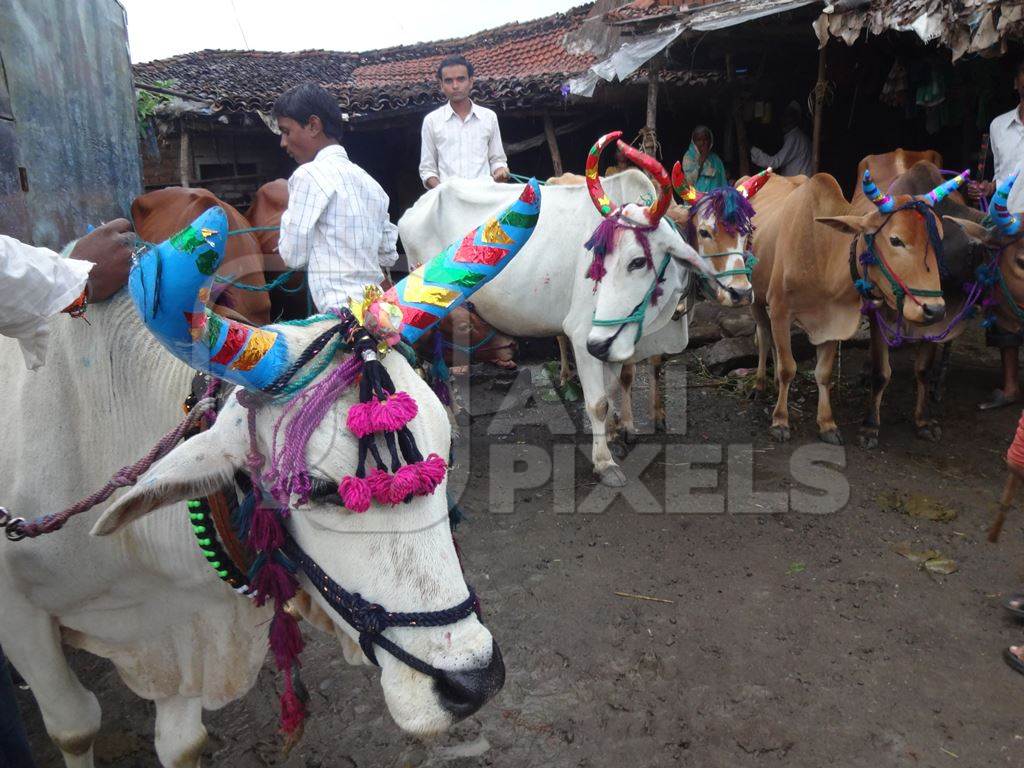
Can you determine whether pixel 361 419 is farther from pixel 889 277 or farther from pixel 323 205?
pixel 889 277

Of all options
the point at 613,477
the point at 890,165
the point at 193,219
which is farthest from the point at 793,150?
the point at 193,219

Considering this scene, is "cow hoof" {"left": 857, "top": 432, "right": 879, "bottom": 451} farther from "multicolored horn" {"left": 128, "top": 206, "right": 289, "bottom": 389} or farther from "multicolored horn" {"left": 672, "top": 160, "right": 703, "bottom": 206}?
"multicolored horn" {"left": 128, "top": 206, "right": 289, "bottom": 389}

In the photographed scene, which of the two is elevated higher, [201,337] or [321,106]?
[321,106]

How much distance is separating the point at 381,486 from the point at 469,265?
0.65 metres

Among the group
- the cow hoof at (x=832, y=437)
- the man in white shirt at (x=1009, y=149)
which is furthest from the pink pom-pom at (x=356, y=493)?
the man in white shirt at (x=1009, y=149)

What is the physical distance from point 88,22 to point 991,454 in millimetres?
6606

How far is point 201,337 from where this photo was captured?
55.0 inches

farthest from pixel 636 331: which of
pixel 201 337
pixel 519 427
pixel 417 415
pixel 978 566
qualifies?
pixel 201 337

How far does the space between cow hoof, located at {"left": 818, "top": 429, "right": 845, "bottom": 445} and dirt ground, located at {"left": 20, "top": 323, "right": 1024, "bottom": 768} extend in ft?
1.08

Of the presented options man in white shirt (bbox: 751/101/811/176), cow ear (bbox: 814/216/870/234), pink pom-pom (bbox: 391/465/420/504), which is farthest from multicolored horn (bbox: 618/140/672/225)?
man in white shirt (bbox: 751/101/811/176)

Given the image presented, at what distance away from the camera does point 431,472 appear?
1521mm

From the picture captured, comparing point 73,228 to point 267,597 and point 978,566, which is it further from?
point 978,566

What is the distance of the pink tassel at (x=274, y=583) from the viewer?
64.4 inches

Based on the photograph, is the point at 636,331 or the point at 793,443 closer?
the point at 636,331
